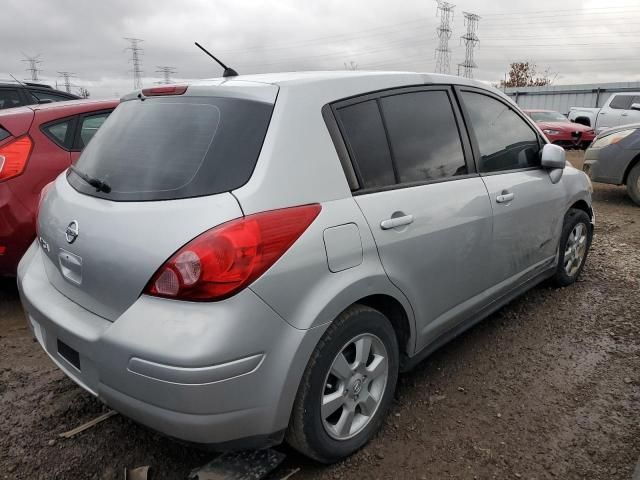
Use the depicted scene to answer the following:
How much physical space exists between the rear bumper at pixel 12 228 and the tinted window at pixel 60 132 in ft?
1.84

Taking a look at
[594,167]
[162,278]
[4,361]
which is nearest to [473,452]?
[162,278]

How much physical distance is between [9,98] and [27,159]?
4182mm

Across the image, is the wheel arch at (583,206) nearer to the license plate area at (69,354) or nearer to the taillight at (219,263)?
the taillight at (219,263)

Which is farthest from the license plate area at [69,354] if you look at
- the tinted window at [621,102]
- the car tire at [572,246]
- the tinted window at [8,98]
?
the tinted window at [621,102]

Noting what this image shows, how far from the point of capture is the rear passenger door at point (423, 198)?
223cm

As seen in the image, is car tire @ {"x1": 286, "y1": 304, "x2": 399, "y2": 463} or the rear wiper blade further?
the rear wiper blade

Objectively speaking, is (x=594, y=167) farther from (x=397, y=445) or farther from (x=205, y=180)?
(x=205, y=180)

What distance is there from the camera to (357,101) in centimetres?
231

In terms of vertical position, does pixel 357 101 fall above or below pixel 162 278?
above

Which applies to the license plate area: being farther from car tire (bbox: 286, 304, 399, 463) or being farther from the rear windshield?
car tire (bbox: 286, 304, 399, 463)

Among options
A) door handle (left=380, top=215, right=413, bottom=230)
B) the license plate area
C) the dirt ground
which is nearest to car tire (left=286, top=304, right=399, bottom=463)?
the dirt ground

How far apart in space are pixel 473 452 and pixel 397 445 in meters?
0.34

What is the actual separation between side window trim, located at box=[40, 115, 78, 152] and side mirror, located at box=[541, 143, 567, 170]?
3.42m

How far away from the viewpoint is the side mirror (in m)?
3.37
